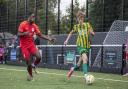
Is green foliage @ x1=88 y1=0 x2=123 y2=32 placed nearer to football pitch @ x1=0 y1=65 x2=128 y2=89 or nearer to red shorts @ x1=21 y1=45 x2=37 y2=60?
football pitch @ x1=0 y1=65 x2=128 y2=89

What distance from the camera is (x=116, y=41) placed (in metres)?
23.5

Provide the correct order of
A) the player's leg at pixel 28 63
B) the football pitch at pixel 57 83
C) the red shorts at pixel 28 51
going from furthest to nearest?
1. the red shorts at pixel 28 51
2. the player's leg at pixel 28 63
3. the football pitch at pixel 57 83

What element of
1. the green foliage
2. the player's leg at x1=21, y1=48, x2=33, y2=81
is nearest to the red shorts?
the player's leg at x1=21, y1=48, x2=33, y2=81

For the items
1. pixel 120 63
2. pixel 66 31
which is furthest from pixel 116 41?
pixel 66 31

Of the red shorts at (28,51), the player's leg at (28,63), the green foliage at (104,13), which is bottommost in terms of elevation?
the player's leg at (28,63)

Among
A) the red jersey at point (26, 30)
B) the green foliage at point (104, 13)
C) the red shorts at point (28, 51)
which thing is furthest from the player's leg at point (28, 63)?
the green foliage at point (104, 13)

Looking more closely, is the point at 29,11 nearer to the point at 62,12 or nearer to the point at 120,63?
the point at 62,12

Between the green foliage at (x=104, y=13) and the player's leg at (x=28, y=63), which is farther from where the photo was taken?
the green foliage at (x=104, y=13)

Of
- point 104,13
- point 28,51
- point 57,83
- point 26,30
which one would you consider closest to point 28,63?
point 28,51

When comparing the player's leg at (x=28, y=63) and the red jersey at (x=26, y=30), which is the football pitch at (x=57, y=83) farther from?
the red jersey at (x=26, y=30)

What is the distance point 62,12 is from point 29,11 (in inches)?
177

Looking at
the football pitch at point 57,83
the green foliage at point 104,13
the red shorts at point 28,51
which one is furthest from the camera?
the green foliage at point 104,13

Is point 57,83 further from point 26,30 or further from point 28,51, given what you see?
point 26,30

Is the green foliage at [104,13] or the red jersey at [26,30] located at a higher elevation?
the green foliage at [104,13]
